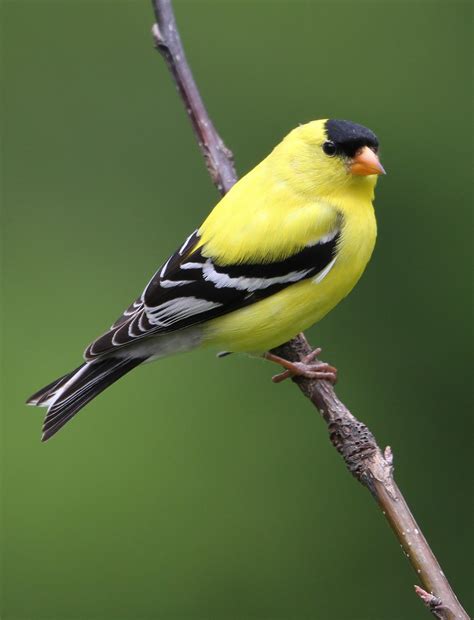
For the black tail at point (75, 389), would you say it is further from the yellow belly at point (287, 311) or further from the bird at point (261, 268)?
the yellow belly at point (287, 311)

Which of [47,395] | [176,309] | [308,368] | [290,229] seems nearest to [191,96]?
[290,229]

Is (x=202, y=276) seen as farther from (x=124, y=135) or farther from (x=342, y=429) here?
(x=124, y=135)

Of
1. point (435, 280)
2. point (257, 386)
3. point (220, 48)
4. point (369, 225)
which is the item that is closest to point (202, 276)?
point (369, 225)

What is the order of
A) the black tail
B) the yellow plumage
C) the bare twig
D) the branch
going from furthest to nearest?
the bare twig, the black tail, the yellow plumage, the branch

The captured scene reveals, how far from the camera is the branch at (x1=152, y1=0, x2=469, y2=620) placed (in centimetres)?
231

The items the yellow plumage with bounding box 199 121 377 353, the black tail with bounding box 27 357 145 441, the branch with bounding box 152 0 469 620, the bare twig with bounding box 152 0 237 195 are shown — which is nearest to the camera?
the branch with bounding box 152 0 469 620

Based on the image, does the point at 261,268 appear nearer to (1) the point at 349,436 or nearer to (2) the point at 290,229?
(2) the point at 290,229

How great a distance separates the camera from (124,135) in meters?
4.61

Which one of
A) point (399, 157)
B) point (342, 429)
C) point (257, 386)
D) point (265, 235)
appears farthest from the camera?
point (399, 157)

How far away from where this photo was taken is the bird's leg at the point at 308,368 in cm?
329

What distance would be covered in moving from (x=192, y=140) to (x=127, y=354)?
1.49 meters

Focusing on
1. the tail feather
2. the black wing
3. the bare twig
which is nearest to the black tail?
the tail feather

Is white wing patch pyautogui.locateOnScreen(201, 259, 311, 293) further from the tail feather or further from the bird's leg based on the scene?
the tail feather

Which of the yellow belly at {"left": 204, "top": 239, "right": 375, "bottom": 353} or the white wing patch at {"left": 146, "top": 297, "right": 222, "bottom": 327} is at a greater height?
the white wing patch at {"left": 146, "top": 297, "right": 222, "bottom": 327}
